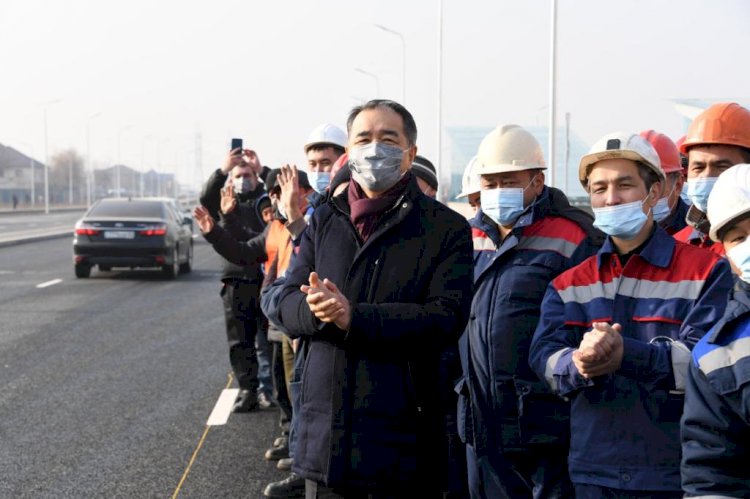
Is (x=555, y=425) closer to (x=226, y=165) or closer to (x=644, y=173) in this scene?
(x=644, y=173)

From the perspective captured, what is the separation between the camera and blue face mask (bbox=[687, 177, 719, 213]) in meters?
4.30

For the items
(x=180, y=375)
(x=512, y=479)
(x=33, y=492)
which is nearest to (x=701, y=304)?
(x=512, y=479)

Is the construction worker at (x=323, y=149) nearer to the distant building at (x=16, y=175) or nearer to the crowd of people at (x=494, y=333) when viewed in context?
the crowd of people at (x=494, y=333)

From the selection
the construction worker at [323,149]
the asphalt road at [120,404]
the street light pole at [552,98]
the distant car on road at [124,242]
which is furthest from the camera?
the street light pole at [552,98]

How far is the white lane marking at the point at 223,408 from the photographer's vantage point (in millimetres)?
7887

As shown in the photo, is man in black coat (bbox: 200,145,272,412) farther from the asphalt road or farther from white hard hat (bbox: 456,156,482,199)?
white hard hat (bbox: 456,156,482,199)

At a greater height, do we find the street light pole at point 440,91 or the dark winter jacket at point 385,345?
the street light pole at point 440,91

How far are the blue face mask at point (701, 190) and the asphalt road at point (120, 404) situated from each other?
117 inches

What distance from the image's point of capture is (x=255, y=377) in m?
8.25

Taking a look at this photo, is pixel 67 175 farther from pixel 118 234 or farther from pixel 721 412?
pixel 721 412

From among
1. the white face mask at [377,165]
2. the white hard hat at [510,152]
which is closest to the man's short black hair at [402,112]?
the white face mask at [377,165]

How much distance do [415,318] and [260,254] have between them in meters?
3.86

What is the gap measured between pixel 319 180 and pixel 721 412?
3.57 m

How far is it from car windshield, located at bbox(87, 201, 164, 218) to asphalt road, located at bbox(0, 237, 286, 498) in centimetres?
447
